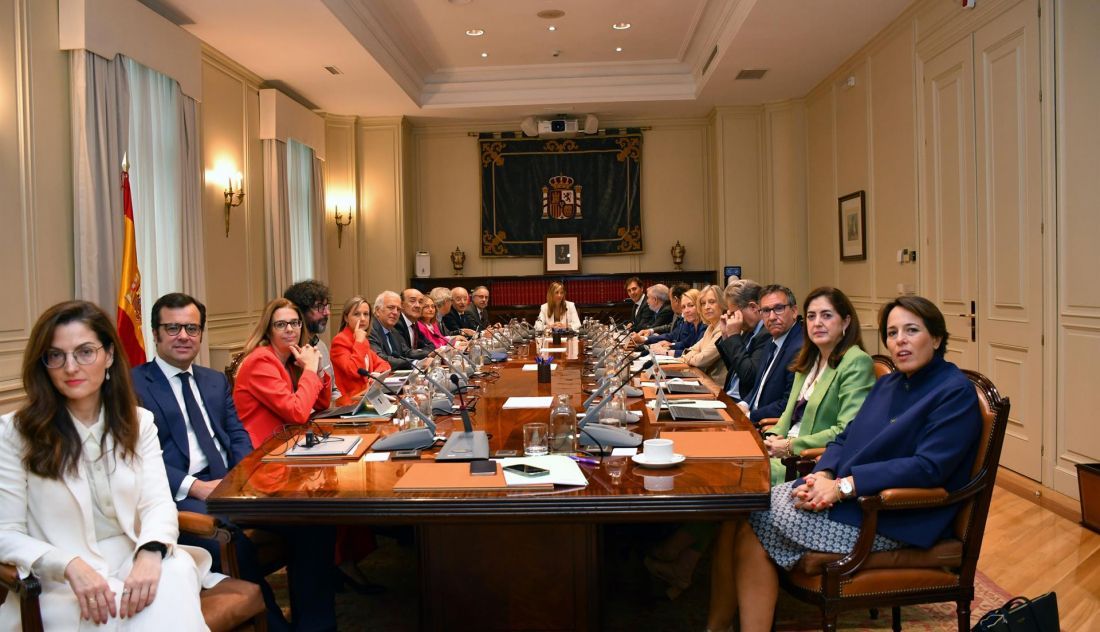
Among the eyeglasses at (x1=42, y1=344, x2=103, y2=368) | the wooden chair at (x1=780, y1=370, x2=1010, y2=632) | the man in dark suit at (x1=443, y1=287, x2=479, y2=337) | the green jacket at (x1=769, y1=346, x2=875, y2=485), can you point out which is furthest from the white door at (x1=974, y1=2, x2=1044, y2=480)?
the man in dark suit at (x1=443, y1=287, x2=479, y2=337)

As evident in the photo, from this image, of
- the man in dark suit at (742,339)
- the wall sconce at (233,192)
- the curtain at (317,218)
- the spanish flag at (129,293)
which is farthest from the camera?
the curtain at (317,218)

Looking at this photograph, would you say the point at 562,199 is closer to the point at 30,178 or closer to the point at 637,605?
the point at 30,178

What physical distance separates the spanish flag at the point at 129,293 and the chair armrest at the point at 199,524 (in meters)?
3.26

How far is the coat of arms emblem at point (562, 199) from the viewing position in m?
11.3

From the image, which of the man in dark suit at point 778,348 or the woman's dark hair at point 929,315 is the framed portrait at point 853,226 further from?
the woman's dark hair at point 929,315

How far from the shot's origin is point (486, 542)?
2.30m

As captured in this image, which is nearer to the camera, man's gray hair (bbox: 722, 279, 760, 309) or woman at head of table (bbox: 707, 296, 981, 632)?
woman at head of table (bbox: 707, 296, 981, 632)

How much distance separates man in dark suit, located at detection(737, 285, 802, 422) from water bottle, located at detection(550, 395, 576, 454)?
5.15 ft

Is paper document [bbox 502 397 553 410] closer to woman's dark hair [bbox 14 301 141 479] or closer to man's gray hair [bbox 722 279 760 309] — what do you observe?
man's gray hair [bbox 722 279 760 309]

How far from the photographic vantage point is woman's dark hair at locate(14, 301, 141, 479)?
1937 millimetres

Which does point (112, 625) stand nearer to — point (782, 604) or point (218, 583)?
point (218, 583)

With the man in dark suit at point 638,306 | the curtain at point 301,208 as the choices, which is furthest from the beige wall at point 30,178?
the man in dark suit at point 638,306

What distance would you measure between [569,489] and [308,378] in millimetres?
1623

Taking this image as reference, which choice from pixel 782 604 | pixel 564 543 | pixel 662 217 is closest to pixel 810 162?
pixel 662 217
